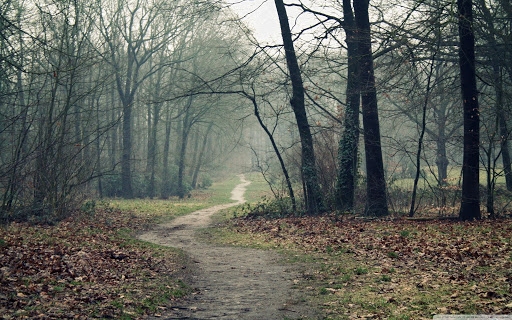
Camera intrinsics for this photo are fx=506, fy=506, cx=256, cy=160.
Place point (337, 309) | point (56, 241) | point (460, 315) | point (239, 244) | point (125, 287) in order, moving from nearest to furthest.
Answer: point (460, 315)
point (337, 309)
point (125, 287)
point (56, 241)
point (239, 244)

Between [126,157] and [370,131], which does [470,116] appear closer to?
[370,131]

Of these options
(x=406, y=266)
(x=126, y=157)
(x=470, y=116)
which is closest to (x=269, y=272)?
(x=406, y=266)

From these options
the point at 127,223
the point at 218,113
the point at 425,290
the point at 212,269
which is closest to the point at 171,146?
the point at 218,113

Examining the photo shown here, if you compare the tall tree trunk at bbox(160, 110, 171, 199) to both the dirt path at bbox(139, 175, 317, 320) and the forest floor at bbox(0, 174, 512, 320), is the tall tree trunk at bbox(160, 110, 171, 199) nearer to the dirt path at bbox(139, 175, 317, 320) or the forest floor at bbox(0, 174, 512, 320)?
the forest floor at bbox(0, 174, 512, 320)

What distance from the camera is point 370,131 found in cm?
1711

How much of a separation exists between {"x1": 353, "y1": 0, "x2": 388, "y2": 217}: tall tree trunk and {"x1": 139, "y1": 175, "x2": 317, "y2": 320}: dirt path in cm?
566

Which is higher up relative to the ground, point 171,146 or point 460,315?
point 171,146

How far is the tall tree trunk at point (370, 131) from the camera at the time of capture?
1686 centimetres

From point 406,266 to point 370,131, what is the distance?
8.10 metres

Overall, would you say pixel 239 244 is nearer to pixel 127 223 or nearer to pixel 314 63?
pixel 127 223

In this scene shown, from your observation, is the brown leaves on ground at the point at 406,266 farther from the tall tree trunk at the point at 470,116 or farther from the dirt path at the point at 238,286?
the tall tree trunk at the point at 470,116

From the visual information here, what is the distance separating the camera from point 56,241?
12.5 meters

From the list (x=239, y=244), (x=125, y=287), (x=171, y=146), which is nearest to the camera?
(x=125, y=287)

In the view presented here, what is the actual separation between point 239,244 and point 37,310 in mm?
8399
